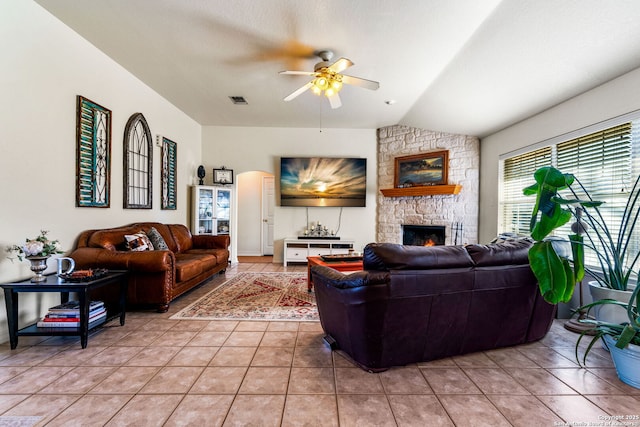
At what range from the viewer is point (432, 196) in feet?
18.1

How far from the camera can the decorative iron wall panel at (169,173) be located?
15.1ft

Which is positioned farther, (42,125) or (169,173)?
(169,173)

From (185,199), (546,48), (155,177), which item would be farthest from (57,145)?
(546,48)

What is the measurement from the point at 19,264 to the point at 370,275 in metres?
2.92

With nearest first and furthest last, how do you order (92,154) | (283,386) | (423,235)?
(283,386), (92,154), (423,235)

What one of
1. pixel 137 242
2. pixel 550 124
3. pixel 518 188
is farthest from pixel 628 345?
pixel 137 242

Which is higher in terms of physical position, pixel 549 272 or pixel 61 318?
pixel 549 272

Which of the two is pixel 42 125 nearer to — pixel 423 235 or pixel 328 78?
pixel 328 78

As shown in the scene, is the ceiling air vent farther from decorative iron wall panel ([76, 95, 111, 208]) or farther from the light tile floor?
the light tile floor

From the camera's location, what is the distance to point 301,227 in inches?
240

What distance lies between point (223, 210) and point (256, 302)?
2928 millimetres

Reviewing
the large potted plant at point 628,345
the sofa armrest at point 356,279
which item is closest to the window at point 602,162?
the large potted plant at point 628,345

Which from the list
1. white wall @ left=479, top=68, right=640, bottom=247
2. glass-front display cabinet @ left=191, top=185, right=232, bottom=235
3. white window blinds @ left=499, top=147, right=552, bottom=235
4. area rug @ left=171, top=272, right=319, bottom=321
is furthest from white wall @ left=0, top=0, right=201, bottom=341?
white window blinds @ left=499, top=147, right=552, bottom=235

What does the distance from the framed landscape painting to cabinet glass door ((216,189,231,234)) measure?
3.46m
